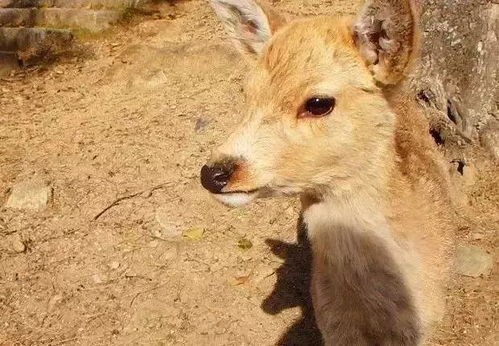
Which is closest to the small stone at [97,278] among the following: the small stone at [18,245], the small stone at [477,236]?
the small stone at [18,245]

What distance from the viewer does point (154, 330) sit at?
504 centimetres

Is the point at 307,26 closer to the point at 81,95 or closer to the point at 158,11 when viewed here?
the point at 81,95

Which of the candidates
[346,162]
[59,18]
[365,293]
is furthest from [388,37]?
[59,18]

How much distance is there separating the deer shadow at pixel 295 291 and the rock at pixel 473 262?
128cm

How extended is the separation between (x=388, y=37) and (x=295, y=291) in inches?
107

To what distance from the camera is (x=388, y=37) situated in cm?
326

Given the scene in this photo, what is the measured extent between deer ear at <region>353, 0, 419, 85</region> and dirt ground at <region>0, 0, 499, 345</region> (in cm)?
247

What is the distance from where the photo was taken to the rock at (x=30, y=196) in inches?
244

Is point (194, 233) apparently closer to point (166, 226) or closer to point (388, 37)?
point (166, 226)

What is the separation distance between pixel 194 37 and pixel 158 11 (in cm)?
124

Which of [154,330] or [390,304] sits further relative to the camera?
[154,330]

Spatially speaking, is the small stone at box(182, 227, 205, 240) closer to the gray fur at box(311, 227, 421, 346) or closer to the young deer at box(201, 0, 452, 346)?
the young deer at box(201, 0, 452, 346)

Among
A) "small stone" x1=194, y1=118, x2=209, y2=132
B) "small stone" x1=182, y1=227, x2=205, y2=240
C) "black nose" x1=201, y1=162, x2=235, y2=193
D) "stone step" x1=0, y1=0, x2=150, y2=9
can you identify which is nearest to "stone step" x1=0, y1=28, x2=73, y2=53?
"stone step" x1=0, y1=0, x2=150, y2=9

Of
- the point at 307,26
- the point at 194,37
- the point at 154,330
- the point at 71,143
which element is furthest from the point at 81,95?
the point at 307,26
